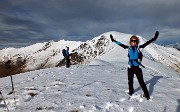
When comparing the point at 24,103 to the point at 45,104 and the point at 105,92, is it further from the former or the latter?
the point at 105,92

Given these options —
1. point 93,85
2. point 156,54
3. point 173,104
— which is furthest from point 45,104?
point 156,54

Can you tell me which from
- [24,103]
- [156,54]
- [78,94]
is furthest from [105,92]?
[156,54]

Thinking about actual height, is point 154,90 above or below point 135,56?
below

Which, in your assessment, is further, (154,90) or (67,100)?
(154,90)

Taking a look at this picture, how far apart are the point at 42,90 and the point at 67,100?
2750 mm

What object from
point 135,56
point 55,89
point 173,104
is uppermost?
point 135,56

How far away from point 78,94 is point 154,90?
452 centimetres

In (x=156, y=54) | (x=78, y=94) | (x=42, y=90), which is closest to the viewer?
(x=78, y=94)

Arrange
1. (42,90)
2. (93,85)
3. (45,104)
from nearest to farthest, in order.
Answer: (45,104) → (42,90) → (93,85)

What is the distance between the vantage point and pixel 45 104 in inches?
404

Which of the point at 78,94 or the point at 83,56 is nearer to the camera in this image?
the point at 78,94

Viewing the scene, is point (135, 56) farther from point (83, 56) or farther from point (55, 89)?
point (83, 56)

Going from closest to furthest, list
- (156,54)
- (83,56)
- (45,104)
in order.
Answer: (45,104)
(156,54)
(83,56)

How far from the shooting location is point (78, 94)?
38.8 ft
